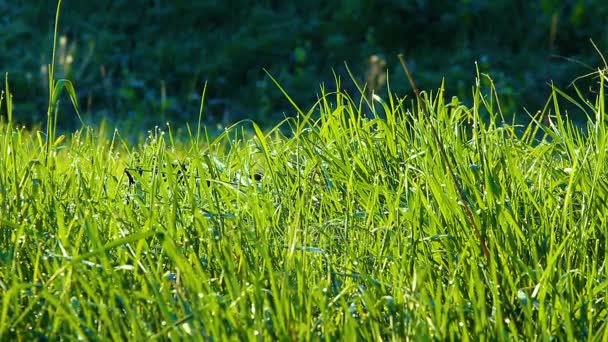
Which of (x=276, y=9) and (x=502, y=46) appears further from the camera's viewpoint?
(x=276, y=9)

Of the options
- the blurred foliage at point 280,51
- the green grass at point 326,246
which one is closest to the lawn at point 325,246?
the green grass at point 326,246

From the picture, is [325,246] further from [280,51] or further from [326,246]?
[280,51]

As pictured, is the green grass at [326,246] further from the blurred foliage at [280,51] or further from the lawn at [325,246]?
the blurred foliage at [280,51]

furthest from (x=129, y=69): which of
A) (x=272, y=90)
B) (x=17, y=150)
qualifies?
(x=17, y=150)

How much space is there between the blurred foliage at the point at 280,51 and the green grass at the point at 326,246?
4320 mm

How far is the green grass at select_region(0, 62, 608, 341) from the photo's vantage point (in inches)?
62.1

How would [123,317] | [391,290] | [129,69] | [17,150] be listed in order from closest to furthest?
[123,317] → [391,290] → [17,150] → [129,69]

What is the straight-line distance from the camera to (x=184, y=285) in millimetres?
1625

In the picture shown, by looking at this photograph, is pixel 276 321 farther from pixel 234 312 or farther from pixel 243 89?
pixel 243 89

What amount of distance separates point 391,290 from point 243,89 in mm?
5425

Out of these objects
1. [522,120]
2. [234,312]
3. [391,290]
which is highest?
[234,312]

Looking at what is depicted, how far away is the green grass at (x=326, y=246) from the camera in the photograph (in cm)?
158

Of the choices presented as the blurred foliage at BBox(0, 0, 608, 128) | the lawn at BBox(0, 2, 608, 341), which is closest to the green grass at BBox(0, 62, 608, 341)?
the lawn at BBox(0, 2, 608, 341)

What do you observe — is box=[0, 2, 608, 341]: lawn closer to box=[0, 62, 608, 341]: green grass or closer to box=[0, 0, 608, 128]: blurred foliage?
box=[0, 62, 608, 341]: green grass
